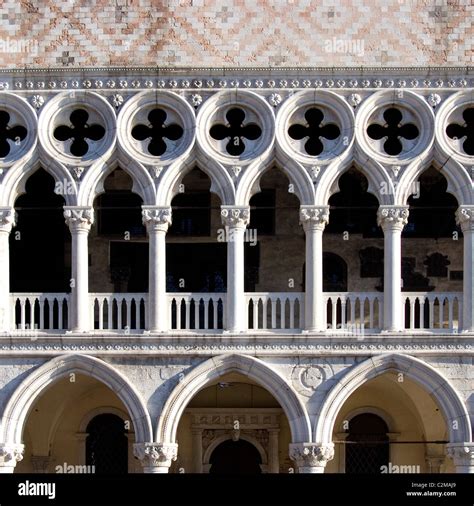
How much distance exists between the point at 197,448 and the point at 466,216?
6496 mm

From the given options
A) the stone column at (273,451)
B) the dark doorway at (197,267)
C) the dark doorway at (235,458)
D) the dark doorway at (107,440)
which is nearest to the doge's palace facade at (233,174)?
the dark doorway at (197,267)

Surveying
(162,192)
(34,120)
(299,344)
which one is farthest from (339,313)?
(34,120)

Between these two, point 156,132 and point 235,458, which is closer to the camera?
point 156,132

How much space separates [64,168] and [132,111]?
1385mm

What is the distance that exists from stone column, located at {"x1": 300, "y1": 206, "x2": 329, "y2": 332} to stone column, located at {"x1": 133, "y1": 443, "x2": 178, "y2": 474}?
283 cm

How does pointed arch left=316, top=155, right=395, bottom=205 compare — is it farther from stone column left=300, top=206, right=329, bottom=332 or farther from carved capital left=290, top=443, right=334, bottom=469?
carved capital left=290, top=443, right=334, bottom=469

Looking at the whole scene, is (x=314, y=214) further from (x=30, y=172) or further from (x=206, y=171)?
(x=30, y=172)

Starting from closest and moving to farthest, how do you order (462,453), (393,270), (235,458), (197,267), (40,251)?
1. (462,453)
2. (393,270)
3. (40,251)
4. (197,267)
5. (235,458)

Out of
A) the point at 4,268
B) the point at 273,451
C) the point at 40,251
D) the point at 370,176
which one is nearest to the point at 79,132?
the point at 4,268

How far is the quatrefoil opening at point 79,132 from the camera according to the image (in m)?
24.8

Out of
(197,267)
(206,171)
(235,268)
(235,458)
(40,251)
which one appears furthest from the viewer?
(235,458)

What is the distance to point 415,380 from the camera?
24.1 metres

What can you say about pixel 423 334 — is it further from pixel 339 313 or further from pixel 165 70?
pixel 165 70

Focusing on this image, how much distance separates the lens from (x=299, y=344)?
79.0 feet
